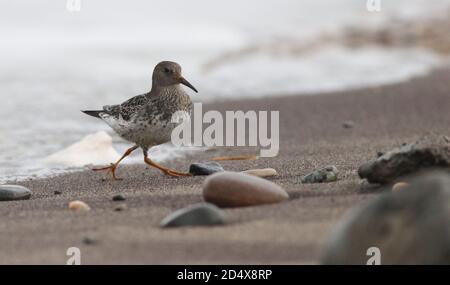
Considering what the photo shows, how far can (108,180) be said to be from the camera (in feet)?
19.7

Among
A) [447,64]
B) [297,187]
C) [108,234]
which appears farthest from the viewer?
[447,64]

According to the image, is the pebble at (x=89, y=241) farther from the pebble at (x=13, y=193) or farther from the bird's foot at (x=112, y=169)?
the bird's foot at (x=112, y=169)

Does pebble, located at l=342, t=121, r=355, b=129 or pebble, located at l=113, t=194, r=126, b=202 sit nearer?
pebble, located at l=113, t=194, r=126, b=202

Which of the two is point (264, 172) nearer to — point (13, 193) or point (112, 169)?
point (112, 169)

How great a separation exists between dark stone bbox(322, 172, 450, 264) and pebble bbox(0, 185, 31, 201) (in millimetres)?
2599

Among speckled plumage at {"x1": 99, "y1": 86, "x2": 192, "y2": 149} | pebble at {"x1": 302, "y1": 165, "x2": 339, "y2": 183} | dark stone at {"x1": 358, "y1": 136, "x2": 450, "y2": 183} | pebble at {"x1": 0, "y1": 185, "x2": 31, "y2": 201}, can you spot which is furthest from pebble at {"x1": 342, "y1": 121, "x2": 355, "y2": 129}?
pebble at {"x1": 0, "y1": 185, "x2": 31, "y2": 201}

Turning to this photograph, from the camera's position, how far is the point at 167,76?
6391 millimetres

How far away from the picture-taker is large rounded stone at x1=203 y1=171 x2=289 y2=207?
4.44m

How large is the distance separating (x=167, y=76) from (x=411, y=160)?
7.91 feet

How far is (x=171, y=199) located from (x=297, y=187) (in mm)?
763

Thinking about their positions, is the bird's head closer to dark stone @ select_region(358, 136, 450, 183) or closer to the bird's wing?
the bird's wing

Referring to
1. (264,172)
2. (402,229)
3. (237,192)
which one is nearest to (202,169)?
(264,172)
